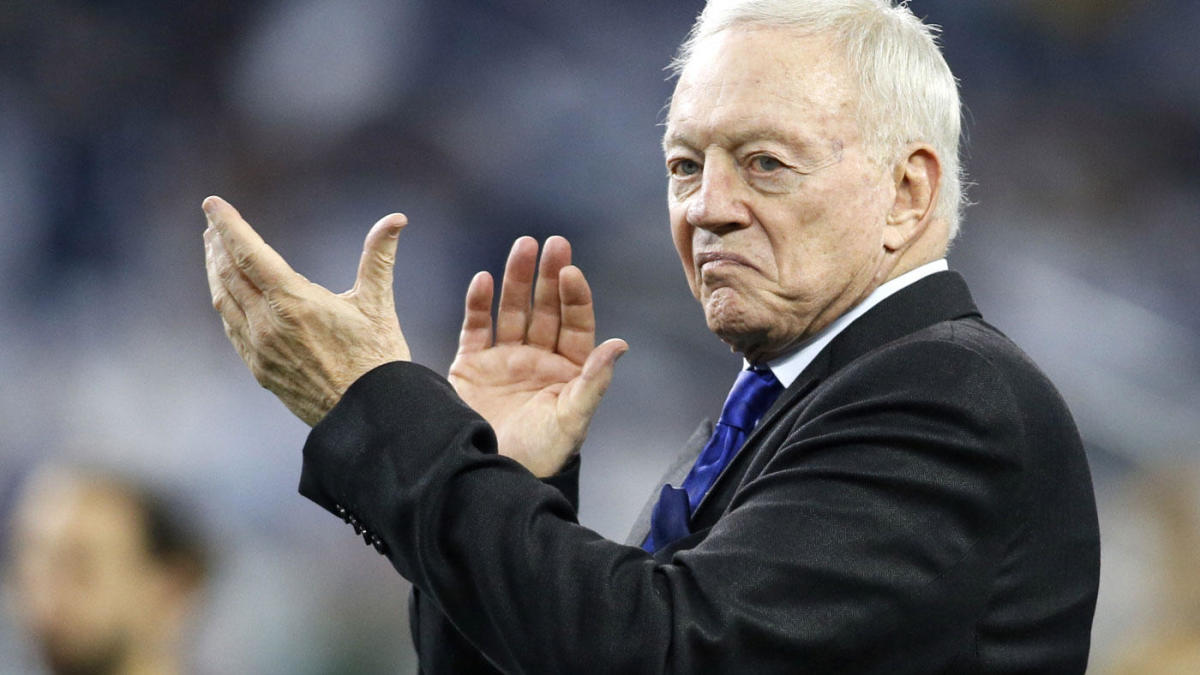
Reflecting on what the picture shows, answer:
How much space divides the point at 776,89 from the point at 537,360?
1.94 ft

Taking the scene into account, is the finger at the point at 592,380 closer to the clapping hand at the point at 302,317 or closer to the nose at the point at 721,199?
the nose at the point at 721,199

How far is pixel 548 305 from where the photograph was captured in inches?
78.2

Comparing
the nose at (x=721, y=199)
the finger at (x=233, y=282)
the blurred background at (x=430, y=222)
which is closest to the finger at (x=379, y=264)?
the finger at (x=233, y=282)

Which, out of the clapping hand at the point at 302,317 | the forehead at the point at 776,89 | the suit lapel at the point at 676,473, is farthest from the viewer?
the suit lapel at the point at 676,473

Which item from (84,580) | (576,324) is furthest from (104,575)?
(576,324)

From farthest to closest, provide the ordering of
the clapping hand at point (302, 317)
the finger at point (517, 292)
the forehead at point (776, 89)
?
the finger at point (517, 292) < the forehead at point (776, 89) < the clapping hand at point (302, 317)

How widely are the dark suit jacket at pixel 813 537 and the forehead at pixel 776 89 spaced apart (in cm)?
29

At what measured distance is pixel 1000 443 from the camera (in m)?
1.29

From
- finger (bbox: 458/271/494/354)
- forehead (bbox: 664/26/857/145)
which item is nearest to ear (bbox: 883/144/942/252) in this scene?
forehead (bbox: 664/26/857/145)

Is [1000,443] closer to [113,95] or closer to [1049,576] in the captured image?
[1049,576]

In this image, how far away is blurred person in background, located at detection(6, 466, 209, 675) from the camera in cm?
346

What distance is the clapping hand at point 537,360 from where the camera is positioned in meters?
1.87

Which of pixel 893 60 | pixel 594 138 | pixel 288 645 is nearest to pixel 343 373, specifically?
pixel 893 60

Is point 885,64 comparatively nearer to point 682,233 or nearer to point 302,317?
point 682,233
